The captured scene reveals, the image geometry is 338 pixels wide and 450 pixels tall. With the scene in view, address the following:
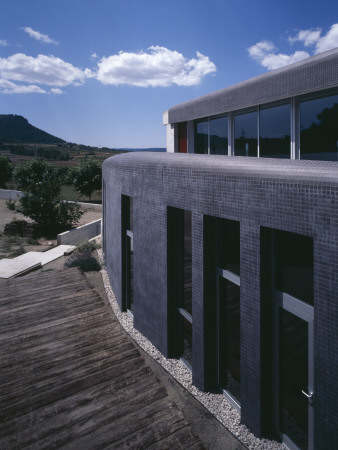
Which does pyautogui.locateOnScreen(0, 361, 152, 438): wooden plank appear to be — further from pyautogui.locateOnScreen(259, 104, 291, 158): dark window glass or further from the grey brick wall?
the grey brick wall

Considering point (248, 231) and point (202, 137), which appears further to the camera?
point (202, 137)

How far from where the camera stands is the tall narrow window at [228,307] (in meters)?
4.99

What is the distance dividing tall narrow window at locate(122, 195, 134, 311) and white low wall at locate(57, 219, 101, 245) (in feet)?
39.4

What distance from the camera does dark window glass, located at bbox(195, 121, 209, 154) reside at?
14.5 metres

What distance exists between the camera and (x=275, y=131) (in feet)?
34.6

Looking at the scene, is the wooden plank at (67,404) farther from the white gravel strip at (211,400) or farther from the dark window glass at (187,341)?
the dark window glass at (187,341)

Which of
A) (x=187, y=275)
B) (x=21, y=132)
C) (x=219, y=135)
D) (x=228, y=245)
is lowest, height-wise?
(x=187, y=275)

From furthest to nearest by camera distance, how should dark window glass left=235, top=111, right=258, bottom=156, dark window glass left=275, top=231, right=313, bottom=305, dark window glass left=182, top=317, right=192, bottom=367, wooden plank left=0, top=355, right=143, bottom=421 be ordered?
dark window glass left=235, top=111, right=258, bottom=156 → dark window glass left=182, top=317, right=192, bottom=367 → wooden plank left=0, top=355, right=143, bottom=421 → dark window glass left=275, top=231, right=313, bottom=305

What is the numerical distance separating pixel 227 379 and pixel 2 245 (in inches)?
751

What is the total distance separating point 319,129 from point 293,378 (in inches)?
281

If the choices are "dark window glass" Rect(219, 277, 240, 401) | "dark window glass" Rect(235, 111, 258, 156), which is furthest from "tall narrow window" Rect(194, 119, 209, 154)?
"dark window glass" Rect(219, 277, 240, 401)

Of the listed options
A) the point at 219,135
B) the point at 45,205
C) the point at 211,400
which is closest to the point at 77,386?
the point at 211,400

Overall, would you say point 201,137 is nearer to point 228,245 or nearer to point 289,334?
point 228,245

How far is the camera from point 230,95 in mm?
11820
